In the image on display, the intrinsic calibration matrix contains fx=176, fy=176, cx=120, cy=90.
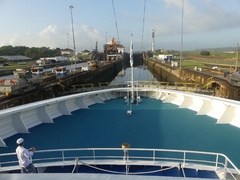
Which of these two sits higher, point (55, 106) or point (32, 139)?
point (55, 106)

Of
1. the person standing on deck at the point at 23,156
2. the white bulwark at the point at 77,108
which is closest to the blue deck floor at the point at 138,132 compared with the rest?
the white bulwark at the point at 77,108

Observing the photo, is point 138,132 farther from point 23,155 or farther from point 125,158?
point 23,155

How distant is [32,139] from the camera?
758cm

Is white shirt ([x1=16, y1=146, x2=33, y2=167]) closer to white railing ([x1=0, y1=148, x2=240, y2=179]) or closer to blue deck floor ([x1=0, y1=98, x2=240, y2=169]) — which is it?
white railing ([x1=0, y1=148, x2=240, y2=179])

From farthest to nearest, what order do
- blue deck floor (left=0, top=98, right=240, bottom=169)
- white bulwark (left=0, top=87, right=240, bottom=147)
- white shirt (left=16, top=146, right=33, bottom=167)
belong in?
white bulwark (left=0, top=87, right=240, bottom=147) < blue deck floor (left=0, top=98, right=240, bottom=169) < white shirt (left=16, top=146, right=33, bottom=167)

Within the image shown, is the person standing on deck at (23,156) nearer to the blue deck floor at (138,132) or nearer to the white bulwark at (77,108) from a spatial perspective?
the blue deck floor at (138,132)

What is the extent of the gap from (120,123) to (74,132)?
7.74 feet

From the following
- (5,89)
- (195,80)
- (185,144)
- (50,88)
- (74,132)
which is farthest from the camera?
(195,80)

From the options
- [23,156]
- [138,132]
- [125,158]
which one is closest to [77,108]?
[138,132]

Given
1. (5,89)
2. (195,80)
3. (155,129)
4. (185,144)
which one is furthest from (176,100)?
(195,80)

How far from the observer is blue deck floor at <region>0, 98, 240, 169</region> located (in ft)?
22.3

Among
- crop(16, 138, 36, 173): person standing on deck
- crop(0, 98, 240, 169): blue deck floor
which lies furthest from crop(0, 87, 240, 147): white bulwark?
crop(16, 138, 36, 173): person standing on deck

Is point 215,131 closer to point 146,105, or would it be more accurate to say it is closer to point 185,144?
point 185,144

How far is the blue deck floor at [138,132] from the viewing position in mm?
6805
